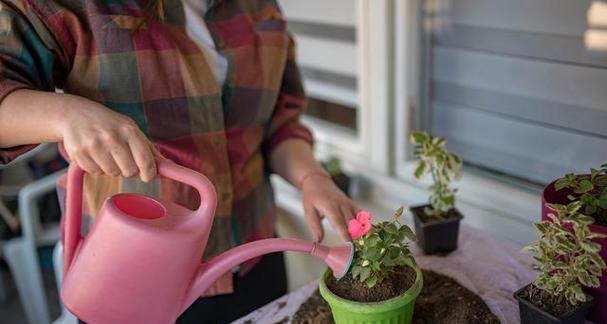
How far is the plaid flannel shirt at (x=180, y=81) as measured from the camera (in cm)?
79

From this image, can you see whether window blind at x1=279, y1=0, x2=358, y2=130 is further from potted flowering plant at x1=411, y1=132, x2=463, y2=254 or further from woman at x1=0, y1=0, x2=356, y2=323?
potted flowering plant at x1=411, y1=132, x2=463, y2=254

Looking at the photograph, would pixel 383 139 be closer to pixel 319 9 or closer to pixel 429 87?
pixel 429 87

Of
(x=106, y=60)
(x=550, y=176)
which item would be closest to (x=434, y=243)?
(x=550, y=176)

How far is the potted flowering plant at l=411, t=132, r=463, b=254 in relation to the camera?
957 millimetres

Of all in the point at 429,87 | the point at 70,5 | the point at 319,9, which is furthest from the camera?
the point at 319,9

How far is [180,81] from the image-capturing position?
0.87 meters

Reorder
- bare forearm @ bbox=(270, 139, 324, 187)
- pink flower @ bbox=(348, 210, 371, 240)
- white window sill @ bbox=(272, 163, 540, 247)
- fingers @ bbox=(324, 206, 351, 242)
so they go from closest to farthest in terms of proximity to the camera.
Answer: pink flower @ bbox=(348, 210, 371, 240) → fingers @ bbox=(324, 206, 351, 242) → bare forearm @ bbox=(270, 139, 324, 187) → white window sill @ bbox=(272, 163, 540, 247)

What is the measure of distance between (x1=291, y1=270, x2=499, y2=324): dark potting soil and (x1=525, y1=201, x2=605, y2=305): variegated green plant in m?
0.12

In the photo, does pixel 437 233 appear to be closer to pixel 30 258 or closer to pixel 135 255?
pixel 135 255

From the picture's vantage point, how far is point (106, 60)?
82 centimetres

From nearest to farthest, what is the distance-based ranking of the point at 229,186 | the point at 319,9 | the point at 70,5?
the point at 70,5
the point at 229,186
the point at 319,9

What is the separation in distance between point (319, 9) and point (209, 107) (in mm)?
700

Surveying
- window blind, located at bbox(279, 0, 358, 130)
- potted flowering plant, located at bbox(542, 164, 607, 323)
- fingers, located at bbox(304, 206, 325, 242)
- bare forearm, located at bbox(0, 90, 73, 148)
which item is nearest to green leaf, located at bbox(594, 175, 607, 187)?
potted flowering plant, located at bbox(542, 164, 607, 323)

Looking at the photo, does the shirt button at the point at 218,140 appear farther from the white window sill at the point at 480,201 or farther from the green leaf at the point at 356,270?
the white window sill at the point at 480,201
